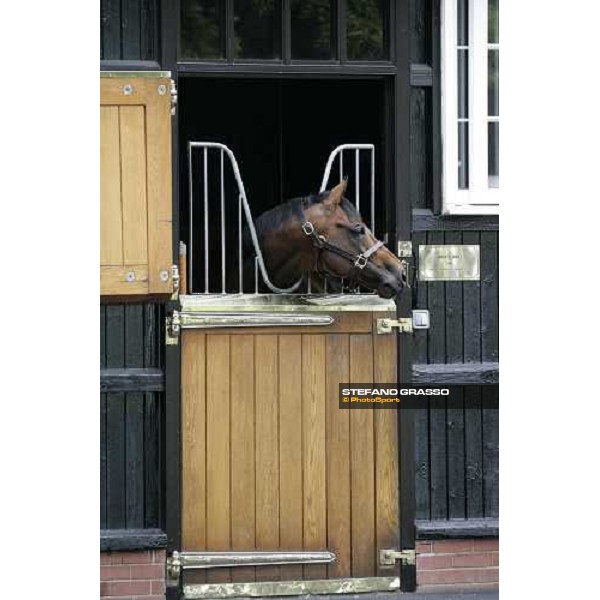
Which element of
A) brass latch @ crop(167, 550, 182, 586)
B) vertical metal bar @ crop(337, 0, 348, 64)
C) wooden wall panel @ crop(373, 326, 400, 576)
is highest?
vertical metal bar @ crop(337, 0, 348, 64)

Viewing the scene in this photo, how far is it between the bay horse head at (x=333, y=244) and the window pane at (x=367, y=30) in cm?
69

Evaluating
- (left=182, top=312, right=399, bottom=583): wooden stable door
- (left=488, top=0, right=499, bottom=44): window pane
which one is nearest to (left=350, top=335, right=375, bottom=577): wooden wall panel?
(left=182, top=312, right=399, bottom=583): wooden stable door

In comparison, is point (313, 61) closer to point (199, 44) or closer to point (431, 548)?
point (199, 44)

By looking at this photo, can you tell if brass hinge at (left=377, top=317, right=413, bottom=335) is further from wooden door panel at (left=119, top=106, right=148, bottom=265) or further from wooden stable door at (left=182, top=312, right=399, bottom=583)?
wooden door panel at (left=119, top=106, right=148, bottom=265)

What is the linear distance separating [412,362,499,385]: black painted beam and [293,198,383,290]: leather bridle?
568 millimetres

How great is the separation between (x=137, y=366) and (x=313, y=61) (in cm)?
172

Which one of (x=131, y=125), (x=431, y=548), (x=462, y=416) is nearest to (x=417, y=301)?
(x=462, y=416)

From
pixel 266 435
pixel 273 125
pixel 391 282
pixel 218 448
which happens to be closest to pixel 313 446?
pixel 266 435

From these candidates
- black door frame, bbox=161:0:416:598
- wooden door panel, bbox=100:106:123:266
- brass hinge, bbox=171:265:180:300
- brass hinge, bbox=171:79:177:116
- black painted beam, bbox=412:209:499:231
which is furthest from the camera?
black painted beam, bbox=412:209:499:231

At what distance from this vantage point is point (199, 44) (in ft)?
22.9

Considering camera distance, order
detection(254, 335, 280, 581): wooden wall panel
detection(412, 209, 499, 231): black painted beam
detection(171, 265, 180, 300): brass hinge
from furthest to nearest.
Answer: detection(412, 209, 499, 231): black painted beam → detection(254, 335, 280, 581): wooden wall panel → detection(171, 265, 180, 300): brass hinge

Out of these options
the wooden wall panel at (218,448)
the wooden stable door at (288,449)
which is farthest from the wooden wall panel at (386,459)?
the wooden wall panel at (218,448)

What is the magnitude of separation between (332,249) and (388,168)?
56 centimetres

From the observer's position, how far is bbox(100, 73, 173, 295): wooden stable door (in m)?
6.41
